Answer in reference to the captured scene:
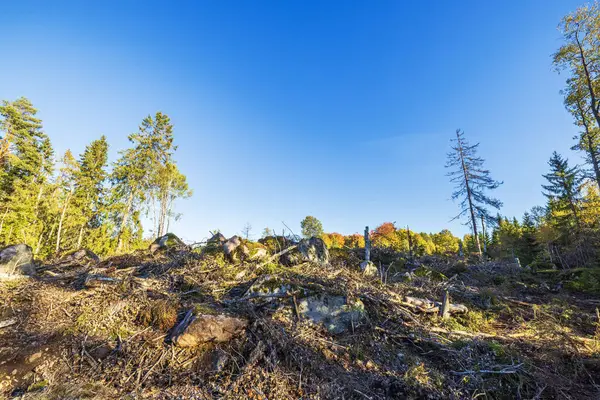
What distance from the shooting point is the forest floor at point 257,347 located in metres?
3.22

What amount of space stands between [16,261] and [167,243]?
3.20 meters

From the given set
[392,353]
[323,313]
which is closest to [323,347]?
[323,313]

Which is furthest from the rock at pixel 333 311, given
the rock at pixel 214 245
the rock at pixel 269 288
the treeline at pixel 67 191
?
the treeline at pixel 67 191

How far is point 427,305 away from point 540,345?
1.85m

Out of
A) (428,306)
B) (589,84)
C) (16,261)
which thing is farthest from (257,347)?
(589,84)

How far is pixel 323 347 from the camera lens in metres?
3.94

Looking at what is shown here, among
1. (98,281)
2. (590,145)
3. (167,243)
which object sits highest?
(590,145)

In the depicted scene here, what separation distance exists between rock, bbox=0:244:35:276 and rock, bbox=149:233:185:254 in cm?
257

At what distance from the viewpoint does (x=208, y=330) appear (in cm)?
373

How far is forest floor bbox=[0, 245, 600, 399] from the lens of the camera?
10.6 ft

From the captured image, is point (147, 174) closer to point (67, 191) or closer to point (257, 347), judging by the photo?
point (67, 191)

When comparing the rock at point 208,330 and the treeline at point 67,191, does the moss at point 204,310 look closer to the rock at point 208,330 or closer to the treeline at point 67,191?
the rock at point 208,330

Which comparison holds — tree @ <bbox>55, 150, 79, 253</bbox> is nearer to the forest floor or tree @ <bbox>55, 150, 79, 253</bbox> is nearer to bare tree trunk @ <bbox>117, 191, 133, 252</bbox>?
bare tree trunk @ <bbox>117, 191, 133, 252</bbox>

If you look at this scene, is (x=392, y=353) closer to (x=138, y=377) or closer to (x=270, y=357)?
(x=270, y=357)
